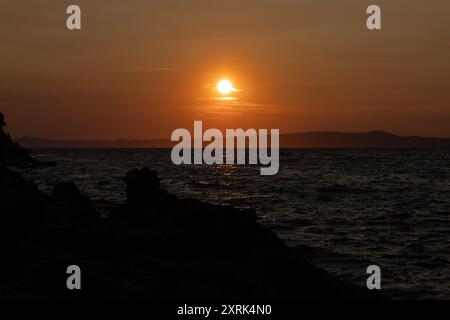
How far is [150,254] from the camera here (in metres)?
13.3

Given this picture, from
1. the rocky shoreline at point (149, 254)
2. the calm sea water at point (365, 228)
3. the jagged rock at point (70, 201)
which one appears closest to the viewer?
the rocky shoreline at point (149, 254)

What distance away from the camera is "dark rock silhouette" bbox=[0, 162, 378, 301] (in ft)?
33.8

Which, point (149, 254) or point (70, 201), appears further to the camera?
point (70, 201)

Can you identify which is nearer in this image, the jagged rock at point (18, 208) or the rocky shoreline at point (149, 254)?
the rocky shoreline at point (149, 254)

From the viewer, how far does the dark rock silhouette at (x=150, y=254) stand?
1029cm

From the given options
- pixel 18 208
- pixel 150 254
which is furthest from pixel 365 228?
pixel 18 208

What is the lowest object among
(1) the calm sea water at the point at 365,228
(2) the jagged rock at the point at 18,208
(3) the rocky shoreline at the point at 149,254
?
(1) the calm sea water at the point at 365,228

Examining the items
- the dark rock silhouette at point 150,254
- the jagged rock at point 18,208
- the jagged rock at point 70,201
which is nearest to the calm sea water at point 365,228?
the dark rock silhouette at point 150,254

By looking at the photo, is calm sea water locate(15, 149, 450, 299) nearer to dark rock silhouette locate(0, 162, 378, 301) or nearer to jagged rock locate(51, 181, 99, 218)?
dark rock silhouette locate(0, 162, 378, 301)

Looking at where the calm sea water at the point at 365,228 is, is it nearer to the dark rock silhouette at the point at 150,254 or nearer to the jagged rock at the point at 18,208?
the dark rock silhouette at the point at 150,254

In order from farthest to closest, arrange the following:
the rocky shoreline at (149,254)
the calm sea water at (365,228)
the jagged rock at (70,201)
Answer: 1. the calm sea water at (365,228)
2. the jagged rock at (70,201)
3. the rocky shoreline at (149,254)

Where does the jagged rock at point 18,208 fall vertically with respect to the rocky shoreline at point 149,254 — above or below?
above

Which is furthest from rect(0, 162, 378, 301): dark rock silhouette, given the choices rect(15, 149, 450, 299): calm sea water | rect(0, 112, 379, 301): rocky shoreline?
rect(15, 149, 450, 299): calm sea water

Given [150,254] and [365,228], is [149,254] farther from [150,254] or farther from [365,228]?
[365,228]
